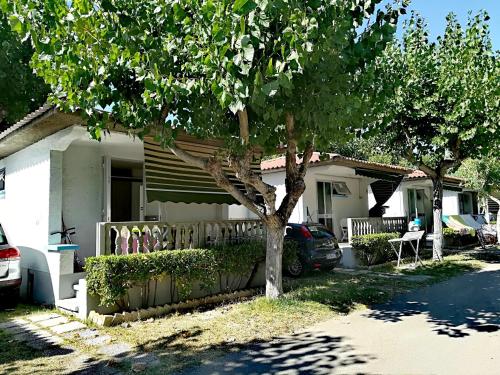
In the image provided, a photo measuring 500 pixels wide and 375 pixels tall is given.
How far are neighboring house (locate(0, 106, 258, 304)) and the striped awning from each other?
0.02 m

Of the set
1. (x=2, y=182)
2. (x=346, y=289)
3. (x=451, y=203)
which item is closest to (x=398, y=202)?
(x=451, y=203)

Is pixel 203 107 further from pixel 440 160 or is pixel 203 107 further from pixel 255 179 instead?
pixel 440 160

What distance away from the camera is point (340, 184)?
18078 mm

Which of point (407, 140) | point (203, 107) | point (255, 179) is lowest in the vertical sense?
point (255, 179)

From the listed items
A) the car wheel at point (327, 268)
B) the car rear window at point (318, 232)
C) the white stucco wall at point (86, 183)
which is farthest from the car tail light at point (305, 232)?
the white stucco wall at point (86, 183)

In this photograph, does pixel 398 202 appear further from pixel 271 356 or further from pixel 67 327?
pixel 67 327

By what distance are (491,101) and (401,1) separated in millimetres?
7734

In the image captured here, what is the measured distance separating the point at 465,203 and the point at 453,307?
78.8ft

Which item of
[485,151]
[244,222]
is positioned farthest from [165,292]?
[485,151]

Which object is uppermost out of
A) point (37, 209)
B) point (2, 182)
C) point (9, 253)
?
point (2, 182)

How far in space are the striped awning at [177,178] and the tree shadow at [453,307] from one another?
4831 mm

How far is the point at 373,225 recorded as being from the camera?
1510 centimetres

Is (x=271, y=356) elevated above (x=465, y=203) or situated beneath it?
situated beneath

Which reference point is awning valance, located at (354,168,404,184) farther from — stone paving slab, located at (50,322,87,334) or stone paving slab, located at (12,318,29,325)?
stone paving slab, located at (12,318,29,325)
